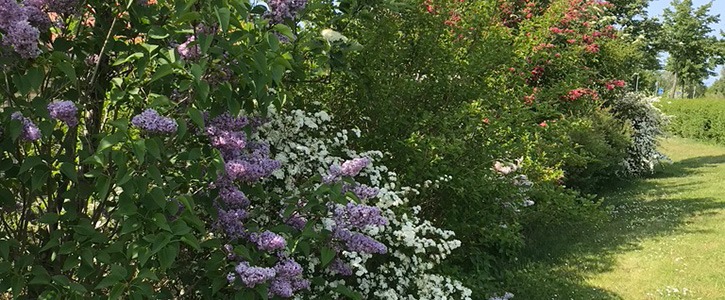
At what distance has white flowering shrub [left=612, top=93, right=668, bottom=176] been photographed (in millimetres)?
13469

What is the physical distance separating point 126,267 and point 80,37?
0.92 metres

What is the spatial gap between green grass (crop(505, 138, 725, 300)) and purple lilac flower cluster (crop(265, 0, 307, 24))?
3.48m

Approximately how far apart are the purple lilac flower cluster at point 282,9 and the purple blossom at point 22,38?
2.75 feet

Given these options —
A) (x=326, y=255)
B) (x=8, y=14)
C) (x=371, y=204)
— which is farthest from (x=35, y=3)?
(x=371, y=204)

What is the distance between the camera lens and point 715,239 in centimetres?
809

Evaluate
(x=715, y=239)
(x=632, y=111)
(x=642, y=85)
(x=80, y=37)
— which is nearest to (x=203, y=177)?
(x=80, y=37)

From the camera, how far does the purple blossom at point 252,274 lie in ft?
7.72

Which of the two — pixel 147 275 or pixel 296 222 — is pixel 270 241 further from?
pixel 147 275

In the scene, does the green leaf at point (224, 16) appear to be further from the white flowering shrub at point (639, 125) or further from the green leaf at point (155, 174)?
the white flowering shrub at point (639, 125)

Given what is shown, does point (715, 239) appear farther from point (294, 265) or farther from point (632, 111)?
point (294, 265)

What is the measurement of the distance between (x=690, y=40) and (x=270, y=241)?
143 ft

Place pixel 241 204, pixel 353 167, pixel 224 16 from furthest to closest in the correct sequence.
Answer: pixel 353 167, pixel 241 204, pixel 224 16

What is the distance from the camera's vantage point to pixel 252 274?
2348 mm

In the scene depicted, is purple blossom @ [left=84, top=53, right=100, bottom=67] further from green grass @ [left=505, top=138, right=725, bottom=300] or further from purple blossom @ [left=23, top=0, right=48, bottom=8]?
green grass @ [left=505, top=138, right=725, bottom=300]
